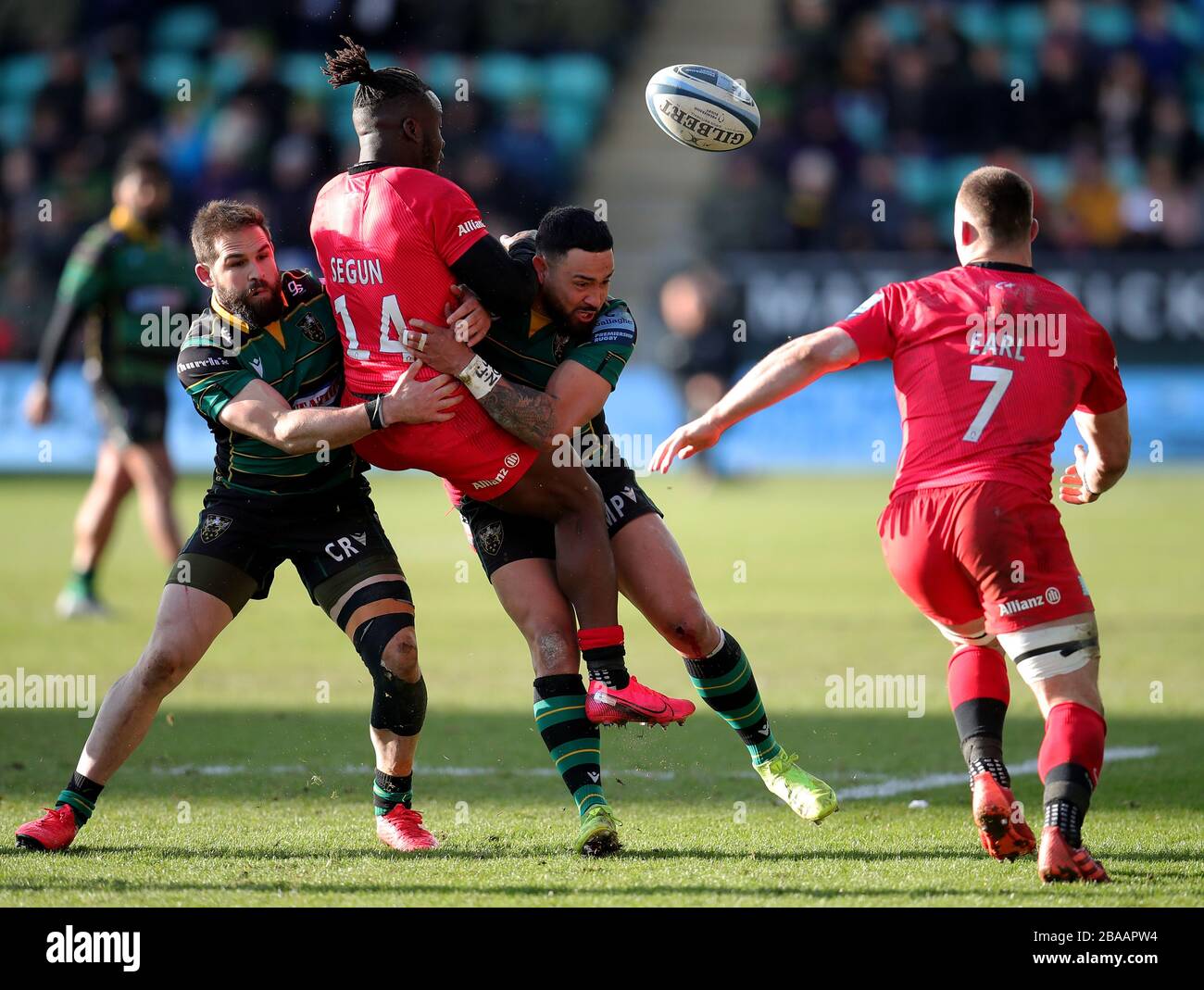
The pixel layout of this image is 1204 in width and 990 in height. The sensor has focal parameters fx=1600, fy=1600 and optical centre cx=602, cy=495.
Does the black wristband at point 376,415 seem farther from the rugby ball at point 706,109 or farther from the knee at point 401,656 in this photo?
the rugby ball at point 706,109

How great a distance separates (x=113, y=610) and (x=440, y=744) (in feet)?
14.2

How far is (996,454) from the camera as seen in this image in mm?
4703

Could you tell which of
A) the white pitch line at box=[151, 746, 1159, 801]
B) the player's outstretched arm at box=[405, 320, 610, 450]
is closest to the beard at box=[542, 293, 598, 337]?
the player's outstretched arm at box=[405, 320, 610, 450]

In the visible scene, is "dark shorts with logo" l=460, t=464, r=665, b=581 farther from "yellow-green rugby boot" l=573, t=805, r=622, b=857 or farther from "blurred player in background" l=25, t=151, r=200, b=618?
"blurred player in background" l=25, t=151, r=200, b=618

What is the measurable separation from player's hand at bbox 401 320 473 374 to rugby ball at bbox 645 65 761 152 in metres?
1.40

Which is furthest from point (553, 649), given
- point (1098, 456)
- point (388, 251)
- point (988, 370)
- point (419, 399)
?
point (1098, 456)

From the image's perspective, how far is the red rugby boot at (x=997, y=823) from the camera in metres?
4.77

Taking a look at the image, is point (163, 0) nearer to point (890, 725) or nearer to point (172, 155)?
point (172, 155)

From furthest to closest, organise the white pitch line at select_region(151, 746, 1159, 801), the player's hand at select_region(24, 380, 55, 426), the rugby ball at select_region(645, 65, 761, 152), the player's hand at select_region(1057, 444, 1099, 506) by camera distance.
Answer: the player's hand at select_region(24, 380, 55, 426) → the white pitch line at select_region(151, 746, 1159, 801) → the rugby ball at select_region(645, 65, 761, 152) → the player's hand at select_region(1057, 444, 1099, 506)

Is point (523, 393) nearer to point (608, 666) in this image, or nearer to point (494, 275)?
point (494, 275)

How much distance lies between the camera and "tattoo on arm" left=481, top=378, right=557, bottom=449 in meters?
5.02

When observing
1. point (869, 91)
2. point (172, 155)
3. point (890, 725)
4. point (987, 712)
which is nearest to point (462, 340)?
point (987, 712)

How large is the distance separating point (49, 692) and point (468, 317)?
393 centimetres

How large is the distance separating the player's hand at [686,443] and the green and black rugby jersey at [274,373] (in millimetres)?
1048
